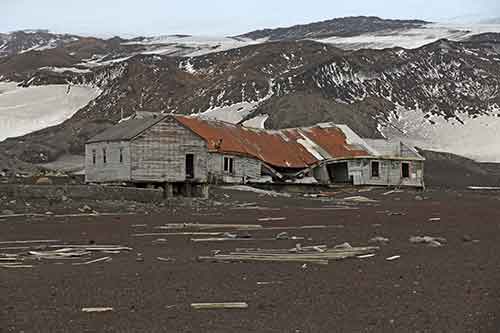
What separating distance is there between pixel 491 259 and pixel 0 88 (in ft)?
442

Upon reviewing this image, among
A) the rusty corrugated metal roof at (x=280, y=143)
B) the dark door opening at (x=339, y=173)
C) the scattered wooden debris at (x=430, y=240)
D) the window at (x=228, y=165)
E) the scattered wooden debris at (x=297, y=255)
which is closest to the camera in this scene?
the scattered wooden debris at (x=297, y=255)

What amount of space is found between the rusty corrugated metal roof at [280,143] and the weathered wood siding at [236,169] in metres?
0.37

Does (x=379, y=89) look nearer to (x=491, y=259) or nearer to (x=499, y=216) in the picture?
(x=499, y=216)

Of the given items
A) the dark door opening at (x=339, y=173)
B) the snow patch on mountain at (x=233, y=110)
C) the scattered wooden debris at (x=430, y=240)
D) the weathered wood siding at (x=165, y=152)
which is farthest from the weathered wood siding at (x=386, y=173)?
the scattered wooden debris at (x=430, y=240)

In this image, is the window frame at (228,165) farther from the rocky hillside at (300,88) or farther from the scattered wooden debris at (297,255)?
the scattered wooden debris at (297,255)

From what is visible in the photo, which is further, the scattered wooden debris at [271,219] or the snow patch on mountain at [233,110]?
the snow patch on mountain at [233,110]

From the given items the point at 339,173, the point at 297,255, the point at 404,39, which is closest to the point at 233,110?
the point at 339,173

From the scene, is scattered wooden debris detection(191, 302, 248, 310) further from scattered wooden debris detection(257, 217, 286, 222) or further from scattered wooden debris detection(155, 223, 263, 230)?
scattered wooden debris detection(257, 217, 286, 222)

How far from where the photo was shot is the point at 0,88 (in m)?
143

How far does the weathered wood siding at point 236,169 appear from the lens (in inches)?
1991

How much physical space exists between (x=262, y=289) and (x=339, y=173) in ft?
157

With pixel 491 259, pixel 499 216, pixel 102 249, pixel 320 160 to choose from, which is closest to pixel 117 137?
pixel 320 160

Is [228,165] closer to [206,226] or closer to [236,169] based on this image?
[236,169]

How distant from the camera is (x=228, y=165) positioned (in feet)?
170
